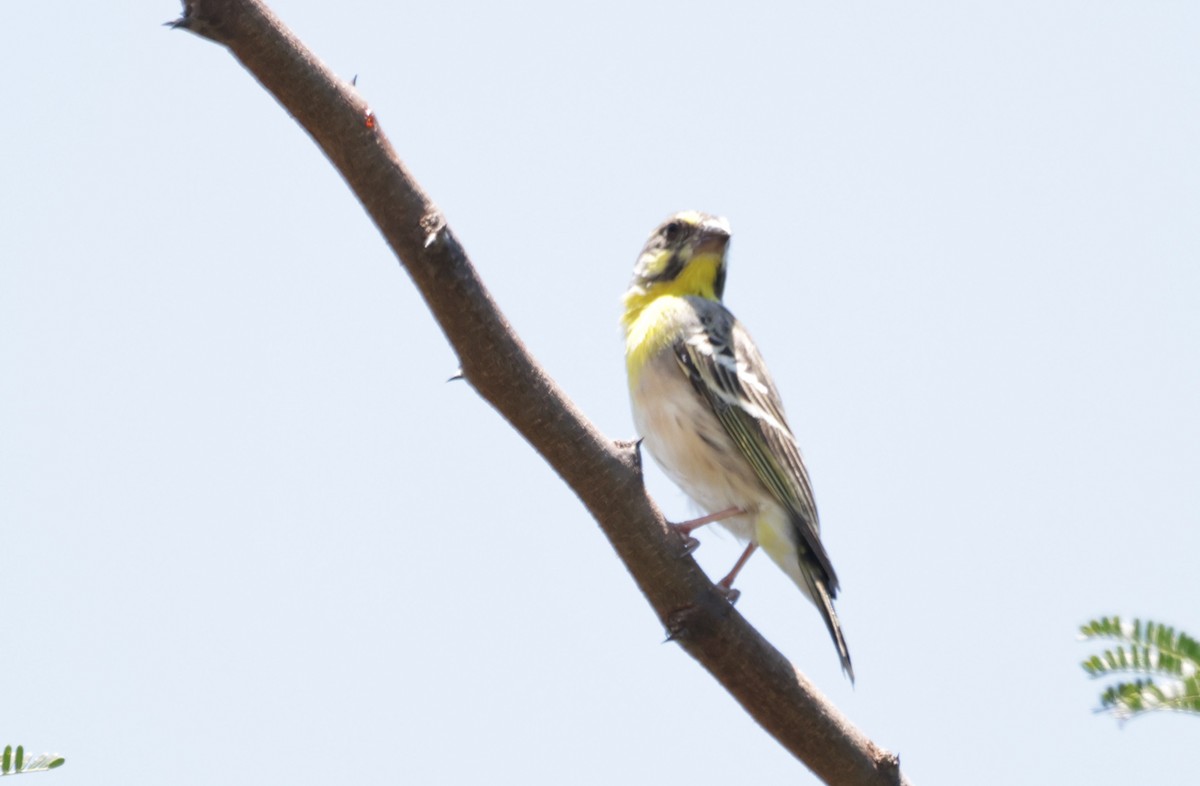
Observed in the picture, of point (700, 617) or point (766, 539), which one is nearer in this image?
point (700, 617)

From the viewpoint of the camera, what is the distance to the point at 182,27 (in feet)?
12.0

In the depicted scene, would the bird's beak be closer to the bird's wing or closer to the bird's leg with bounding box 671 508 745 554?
the bird's wing

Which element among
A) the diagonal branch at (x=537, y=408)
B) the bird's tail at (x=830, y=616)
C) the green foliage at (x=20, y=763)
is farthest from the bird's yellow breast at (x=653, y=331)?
the green foliage at (x=20, y=763)

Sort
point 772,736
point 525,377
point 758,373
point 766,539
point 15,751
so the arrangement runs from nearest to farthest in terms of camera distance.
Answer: point 15,751, point 525,377, point 772,736, point 766,539, point 758,373

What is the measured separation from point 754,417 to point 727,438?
21 cm

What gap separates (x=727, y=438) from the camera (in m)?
6.50

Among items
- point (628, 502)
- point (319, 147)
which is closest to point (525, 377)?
point (628, 502)

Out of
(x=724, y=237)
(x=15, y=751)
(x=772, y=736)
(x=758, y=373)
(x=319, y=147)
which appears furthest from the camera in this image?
(x=724, y=237)

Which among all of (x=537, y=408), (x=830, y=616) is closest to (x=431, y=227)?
(x=537, y=408)

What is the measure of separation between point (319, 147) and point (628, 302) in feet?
13.2

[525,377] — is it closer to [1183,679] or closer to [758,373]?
[1183,679]

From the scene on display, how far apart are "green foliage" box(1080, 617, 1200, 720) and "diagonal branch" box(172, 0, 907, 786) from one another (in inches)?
53.5

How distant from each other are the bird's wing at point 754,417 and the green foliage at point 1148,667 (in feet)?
8.85

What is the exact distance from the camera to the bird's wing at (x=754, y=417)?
6379 mm
